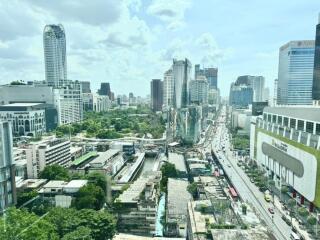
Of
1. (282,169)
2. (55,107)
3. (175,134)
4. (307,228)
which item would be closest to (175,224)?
(307,228)

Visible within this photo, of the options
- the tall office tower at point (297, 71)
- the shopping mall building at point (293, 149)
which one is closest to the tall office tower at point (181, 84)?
the shopping mall building at point (293, 149)

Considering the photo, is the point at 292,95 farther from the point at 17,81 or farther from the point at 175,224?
the point at 17,81

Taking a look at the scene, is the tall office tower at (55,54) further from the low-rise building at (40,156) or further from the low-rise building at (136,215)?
the low-rise building at (136,215)

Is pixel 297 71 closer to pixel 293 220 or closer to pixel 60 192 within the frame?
pixel 293 220

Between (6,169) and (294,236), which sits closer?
(294,236)

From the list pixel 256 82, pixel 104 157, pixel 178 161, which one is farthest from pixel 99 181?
pixel 256 82

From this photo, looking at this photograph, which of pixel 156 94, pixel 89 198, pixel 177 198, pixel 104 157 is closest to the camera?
pixel 89 198

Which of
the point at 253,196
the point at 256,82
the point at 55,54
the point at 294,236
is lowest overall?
the point at 253,196
